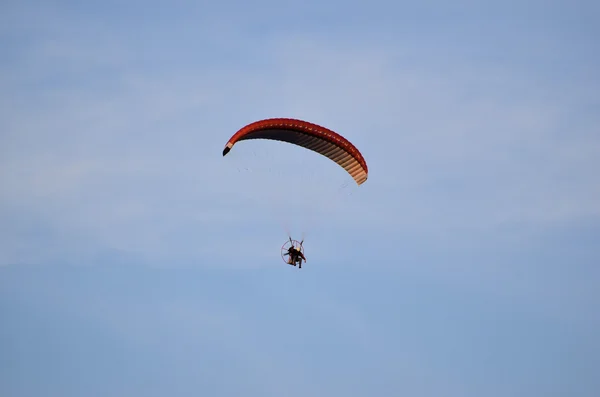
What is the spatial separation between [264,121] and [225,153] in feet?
12.6

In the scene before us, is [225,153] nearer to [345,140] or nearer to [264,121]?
[264,121]

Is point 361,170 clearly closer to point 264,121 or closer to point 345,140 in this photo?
point 345,140

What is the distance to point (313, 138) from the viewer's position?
63719mm

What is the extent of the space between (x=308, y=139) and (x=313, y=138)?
0.31 m

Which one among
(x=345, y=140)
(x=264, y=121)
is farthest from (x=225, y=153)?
(x=345, y=140)

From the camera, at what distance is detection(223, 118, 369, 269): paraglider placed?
6200cm

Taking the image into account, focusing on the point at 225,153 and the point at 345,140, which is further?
the point at 345,140

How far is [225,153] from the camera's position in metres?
58.7

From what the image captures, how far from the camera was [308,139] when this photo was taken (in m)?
63.9

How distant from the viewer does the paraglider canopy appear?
61.9 meters

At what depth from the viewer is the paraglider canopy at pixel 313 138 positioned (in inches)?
2436

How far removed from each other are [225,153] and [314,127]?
245 inches

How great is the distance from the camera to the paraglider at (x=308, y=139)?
Result: 62.0 metres

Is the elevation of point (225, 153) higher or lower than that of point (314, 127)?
lower
